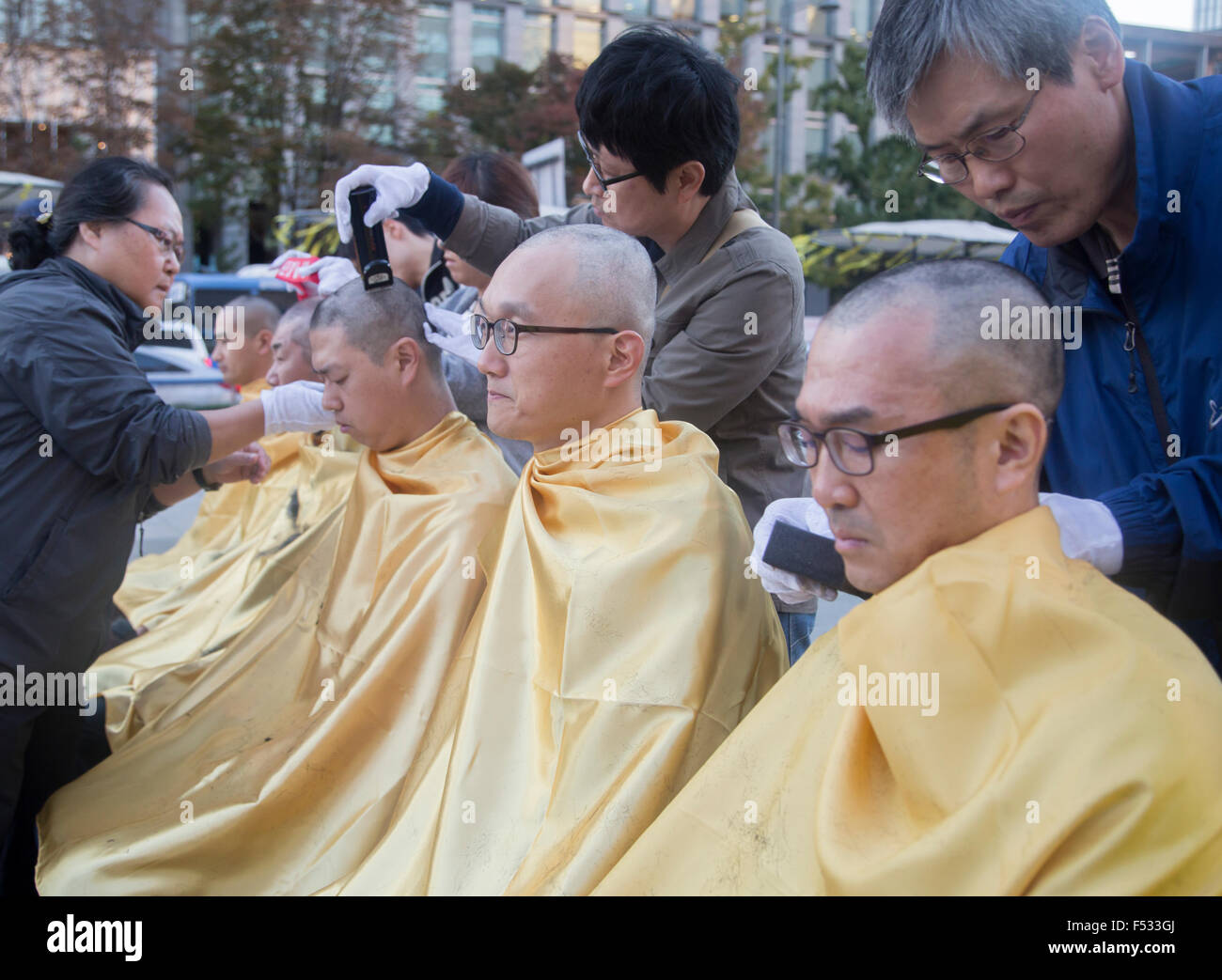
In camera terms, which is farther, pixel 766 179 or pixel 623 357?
pixel 766 179

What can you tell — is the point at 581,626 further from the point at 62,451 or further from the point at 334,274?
the point at 334,274

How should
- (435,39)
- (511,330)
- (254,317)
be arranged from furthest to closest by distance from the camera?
(435,39)
(254,317)
(511,330)

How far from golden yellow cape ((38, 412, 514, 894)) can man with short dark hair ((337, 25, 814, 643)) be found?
53 centimetres

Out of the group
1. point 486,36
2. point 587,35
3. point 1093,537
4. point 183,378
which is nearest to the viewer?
point 1093,537

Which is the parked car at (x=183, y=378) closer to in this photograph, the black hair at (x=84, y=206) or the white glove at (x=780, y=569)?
the black hair at (x=84, y=206)

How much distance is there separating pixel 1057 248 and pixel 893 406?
2.26 feet

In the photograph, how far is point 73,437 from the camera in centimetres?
251

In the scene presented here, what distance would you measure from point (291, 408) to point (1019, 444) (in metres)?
1.98

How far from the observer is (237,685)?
9.07ft

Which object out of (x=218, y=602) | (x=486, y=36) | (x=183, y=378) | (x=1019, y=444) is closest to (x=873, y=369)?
(x=1019, y=444)
